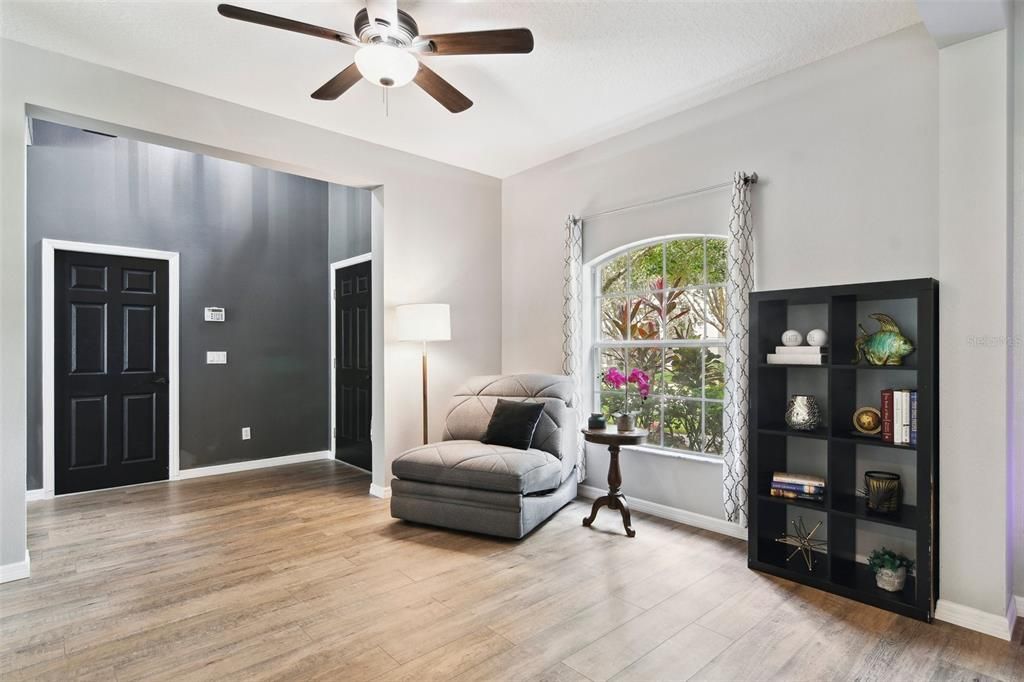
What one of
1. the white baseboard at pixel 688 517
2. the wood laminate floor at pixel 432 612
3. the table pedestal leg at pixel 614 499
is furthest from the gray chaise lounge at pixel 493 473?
the white baseboard at pixel 688 517

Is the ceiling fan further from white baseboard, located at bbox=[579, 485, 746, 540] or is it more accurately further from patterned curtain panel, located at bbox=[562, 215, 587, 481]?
white baseboard, located at bbox=[579, 485, 746, 540]

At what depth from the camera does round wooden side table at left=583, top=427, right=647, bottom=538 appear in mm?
3406

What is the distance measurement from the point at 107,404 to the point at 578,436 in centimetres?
404

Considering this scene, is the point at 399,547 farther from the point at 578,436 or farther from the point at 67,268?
the point at 67,268

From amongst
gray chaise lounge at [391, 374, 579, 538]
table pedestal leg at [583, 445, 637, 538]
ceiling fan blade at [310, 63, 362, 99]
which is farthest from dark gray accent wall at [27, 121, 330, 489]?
table pedestal leg at [583, 445, 637, 538]

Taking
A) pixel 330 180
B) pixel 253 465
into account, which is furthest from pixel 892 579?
pixel 253 465

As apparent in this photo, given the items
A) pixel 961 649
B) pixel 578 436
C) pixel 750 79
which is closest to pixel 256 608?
pixel 578 436

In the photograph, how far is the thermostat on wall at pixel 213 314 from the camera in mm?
5148

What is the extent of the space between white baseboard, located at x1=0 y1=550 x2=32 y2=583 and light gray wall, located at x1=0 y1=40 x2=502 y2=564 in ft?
0.16

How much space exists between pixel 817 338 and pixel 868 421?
0.48 meters

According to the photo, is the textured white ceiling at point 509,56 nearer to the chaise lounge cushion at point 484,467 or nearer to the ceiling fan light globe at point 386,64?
the ceiling fan light globe at point 386,64

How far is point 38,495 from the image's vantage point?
4312 mm

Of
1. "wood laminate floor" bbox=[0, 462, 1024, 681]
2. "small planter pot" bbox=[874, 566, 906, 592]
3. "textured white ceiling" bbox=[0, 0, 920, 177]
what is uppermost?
"textured white ceiling" bbox=[0, 0, 920, 177]

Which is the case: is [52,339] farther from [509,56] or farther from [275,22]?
[509,56]
